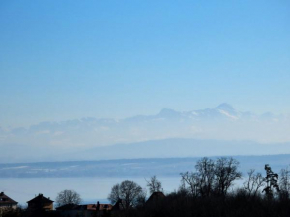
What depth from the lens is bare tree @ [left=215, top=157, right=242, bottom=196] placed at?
62.2 metres

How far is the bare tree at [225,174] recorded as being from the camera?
62.2 metres

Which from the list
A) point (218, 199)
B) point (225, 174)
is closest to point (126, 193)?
point (225, 174)

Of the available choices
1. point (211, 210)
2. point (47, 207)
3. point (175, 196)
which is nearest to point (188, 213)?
point (211, 210)

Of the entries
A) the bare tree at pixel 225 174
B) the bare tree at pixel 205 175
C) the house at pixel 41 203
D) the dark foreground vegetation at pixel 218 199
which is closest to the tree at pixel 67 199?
the house at pixel 41 203

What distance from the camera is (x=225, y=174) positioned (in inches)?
2594

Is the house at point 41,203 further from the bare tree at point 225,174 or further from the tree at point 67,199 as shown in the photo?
the bare tree at point 225,174

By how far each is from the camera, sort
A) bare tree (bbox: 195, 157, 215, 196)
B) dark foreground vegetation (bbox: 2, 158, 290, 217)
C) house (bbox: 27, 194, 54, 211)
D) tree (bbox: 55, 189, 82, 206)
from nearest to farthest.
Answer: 1. dark foreground vegetation (bbox: 2, 158, 290, 217)
2. bare tree (bbox: 195, 157, 215, 196)
3. house (bbox: 27, 194, 54, 211)
4. tree (bbox: 55, 189, 82, 206)

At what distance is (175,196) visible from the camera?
51.5 meters

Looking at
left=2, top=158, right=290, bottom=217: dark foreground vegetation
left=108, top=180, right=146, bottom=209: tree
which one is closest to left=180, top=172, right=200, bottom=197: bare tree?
left=2, top=158, right=290, bottom=217: dark foreground vegetation

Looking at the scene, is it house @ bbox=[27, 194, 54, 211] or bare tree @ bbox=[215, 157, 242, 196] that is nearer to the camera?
bare tree @ bbox=[215, 157, 242, 196]

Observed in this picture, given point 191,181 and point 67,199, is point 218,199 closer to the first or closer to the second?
point 191,181

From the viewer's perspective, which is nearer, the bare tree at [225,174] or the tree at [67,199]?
the bare tree at [225,174]

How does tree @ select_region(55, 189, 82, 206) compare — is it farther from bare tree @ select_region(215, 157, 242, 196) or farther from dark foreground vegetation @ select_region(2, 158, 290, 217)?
bare tree @ select_region(215, 157, 242, 196)

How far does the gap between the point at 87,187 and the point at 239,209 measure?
470 feet
